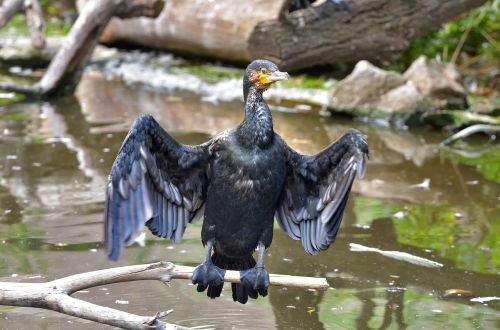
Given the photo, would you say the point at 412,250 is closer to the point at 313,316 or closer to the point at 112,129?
the point at 313,316

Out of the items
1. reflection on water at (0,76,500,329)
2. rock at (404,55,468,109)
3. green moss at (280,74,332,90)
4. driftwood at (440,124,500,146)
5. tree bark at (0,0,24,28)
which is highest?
tree bark at (0,0,24,28)

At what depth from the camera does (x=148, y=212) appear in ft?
13.8

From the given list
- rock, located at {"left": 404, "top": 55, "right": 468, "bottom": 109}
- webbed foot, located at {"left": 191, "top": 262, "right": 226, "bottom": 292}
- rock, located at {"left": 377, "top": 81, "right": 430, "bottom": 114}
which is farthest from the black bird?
rock, located at {"left": 404, "top": 55, "right": 468, "bottom": 109}

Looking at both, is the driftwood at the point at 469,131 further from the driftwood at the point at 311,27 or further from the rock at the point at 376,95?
the driftwood at the point at 311,27

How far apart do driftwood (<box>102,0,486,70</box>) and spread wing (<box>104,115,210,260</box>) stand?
4519mm

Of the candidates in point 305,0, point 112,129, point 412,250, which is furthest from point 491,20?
point 412,250

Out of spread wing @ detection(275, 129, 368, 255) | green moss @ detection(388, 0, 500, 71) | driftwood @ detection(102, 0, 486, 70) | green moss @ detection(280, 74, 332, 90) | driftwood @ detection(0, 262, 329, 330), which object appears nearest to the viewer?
driftwood @ detection(0, 262, 329, 330)

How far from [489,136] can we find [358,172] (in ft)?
18.0

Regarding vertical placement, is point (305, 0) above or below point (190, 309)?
above

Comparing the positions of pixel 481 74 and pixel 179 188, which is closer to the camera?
pixel 179 188

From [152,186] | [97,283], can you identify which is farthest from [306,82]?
[97,283]

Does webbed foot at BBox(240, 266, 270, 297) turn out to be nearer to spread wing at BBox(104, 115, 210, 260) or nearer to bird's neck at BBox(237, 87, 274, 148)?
spread wing at BBox(104, 115, 210, 260)

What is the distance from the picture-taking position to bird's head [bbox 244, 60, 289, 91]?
15.2ft

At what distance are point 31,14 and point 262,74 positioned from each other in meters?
7.28
